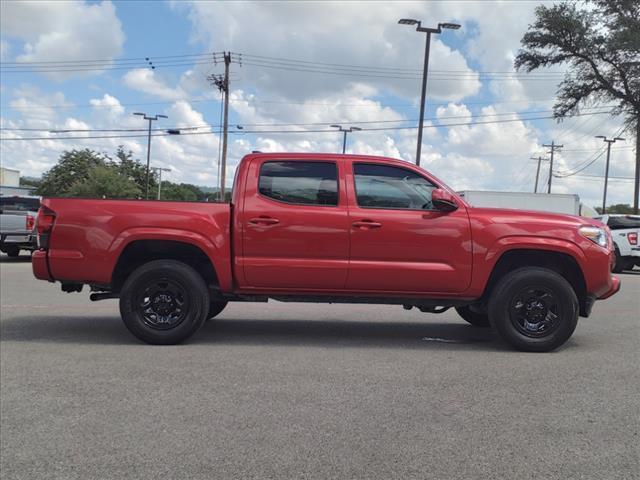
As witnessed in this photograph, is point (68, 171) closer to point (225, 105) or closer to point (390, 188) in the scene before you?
point (225, 105)

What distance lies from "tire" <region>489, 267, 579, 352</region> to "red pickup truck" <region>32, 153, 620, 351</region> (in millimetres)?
11

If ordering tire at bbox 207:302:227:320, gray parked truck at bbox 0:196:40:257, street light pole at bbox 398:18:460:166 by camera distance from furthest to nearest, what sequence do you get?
street light pole at bbox 398:18:460:166 → gray parked truck at bbox 0:196:40:257 → tire at bbox 207:302:227:320

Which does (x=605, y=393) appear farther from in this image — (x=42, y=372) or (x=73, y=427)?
(x=42, y=372)

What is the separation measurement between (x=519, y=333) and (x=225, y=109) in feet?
107

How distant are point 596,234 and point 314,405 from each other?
362cm

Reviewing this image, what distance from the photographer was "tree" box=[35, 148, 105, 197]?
7719 centimetres

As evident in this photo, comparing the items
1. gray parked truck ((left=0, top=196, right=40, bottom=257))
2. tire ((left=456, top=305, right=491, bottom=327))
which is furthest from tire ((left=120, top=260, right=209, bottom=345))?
gray parked truck ((left=0, top=196, right=40, bottom=257))

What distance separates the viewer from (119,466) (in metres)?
3.40

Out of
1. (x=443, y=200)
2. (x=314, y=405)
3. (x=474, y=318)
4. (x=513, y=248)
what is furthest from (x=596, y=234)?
(x=314, y=405)

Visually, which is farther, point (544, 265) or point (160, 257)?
point (160, 257)

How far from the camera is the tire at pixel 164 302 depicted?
609 centimetres

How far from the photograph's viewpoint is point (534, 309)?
6.11 m

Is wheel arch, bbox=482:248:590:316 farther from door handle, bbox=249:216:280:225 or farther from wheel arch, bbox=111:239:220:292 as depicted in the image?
wheel arch, bbox=111:239:220:292

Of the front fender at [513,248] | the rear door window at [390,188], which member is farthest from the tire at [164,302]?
the front fender at [513,248]
